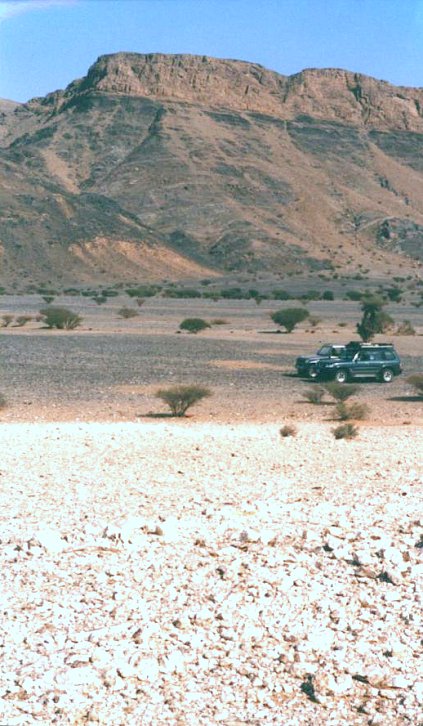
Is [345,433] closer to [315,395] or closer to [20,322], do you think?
[315,395]

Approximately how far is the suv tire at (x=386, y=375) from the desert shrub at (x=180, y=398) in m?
10.1

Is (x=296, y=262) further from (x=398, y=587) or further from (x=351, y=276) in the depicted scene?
(x=398, y=587)

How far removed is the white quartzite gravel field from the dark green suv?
1984cm

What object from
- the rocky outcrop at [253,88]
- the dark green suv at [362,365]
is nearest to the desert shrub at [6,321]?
the dark green suv at [362,365]

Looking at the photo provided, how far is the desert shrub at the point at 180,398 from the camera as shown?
25944 millimetres

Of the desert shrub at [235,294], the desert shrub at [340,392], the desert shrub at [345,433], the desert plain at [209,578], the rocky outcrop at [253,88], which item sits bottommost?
the desert shrub at [235,294]

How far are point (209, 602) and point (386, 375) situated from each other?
88.2ft

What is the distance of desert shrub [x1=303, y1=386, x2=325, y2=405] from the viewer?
96.9 ft

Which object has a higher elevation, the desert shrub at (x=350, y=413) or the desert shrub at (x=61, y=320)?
the desert shrub at (x=350, y=413)

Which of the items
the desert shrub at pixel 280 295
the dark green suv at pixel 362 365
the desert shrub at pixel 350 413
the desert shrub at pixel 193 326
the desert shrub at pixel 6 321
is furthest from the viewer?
the desert shrub at pixel 280 295

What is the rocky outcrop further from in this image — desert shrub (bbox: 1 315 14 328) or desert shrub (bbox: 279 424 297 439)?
desert shrub (bbox: 279 424 297 439)

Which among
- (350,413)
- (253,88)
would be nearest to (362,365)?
(350,413)

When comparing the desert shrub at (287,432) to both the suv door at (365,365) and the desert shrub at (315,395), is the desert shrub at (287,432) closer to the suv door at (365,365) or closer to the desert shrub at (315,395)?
the desert shrub at (315,395)

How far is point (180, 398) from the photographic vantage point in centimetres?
2616
